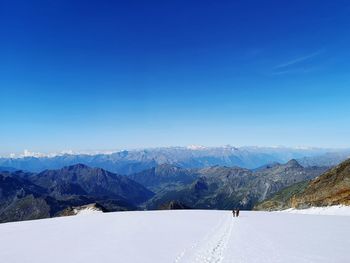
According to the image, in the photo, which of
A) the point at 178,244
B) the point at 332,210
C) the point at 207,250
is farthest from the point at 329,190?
the point at 207,250

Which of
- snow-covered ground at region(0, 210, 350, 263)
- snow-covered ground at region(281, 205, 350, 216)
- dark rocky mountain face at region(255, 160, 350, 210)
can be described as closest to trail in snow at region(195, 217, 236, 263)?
snow-covered ground at region(0, 210, 350, 263)

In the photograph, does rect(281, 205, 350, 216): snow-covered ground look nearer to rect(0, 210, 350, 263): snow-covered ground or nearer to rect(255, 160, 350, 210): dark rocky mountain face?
rect(255, 160, 350, 210): dark rocky mountain face

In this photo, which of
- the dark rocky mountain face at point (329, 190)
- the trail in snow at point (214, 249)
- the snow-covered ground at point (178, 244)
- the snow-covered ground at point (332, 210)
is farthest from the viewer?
the dark rocky mountain face at point (329, 190)

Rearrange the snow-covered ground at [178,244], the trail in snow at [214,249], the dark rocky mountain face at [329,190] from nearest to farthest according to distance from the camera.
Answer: the trail in snow at [214,249], the snow-covered ground at [178,244], the dark rocky mountain face at [329,190]

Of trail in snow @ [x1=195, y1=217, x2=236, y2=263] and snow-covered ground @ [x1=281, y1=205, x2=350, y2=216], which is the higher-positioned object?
trail in snow @ [x1=195, y1=217, x2=236, y2=263]

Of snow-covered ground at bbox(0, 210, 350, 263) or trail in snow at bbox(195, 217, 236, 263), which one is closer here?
trail in snow at bbox(195, 217, 236, 263)

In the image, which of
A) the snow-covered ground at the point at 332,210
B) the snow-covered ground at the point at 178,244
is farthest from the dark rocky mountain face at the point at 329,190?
the snow-covered ground at the point at 178,244

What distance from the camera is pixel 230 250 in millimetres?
23688

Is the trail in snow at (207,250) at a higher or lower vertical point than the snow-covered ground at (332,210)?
higher

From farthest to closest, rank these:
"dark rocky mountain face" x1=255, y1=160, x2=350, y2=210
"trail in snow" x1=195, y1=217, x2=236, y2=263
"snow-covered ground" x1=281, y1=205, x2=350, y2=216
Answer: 1. "dark rocky mountain face" x1=255, y1=160, x2=350, y2=210
2. "snow-covered ground" x1=281, y1=205, x2=350, y2=216
3. "trail in snow" x1=195, y1=217, x2=236, y2=263

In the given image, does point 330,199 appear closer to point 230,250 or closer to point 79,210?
point 230,250

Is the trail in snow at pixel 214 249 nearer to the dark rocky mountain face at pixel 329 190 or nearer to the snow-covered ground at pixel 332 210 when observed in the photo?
the snow-covered ground at pixel 332 210

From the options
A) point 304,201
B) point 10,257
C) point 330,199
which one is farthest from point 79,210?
point 10,257

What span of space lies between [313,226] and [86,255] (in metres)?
25.9
